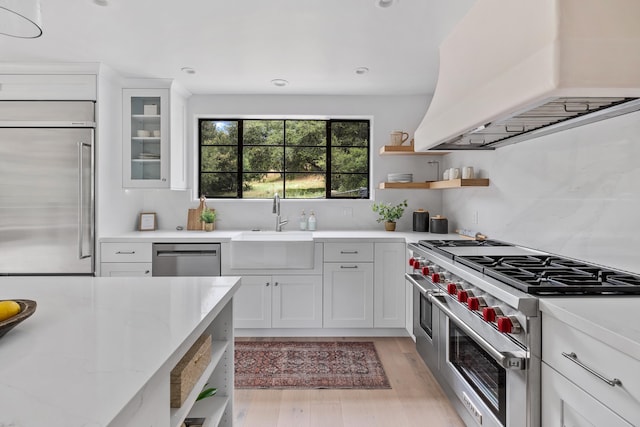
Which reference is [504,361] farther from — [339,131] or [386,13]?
[339,131]

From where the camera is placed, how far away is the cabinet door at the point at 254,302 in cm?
327

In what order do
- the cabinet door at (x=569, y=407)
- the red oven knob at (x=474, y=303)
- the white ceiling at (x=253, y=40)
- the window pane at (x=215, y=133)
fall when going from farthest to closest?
the window pane at (x=215, y=133) < the white ceiling at (x=253, y=40) < the red oven knob at (x=474, y=303) < the cabinet door at (x=569, y=407)

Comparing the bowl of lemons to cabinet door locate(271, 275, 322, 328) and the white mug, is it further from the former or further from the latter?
the white mug

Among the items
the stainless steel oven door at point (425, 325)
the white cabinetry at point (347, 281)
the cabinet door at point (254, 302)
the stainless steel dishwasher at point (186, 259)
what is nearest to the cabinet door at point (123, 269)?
the stainless steel dishwasher at point (186, 259)

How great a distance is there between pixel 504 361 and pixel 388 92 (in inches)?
120

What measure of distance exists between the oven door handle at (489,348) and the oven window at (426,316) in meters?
0.29

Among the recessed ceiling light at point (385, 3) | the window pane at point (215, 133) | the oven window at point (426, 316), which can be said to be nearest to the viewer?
the recessed ceiling light at point (385, 3)

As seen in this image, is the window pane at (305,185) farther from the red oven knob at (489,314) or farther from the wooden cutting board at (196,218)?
the red oven knob at (489,314)

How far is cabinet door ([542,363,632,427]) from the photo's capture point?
1.02m

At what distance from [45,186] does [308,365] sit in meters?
2.60

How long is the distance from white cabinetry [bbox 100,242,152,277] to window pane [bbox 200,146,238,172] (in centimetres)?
117

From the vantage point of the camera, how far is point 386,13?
2254mm

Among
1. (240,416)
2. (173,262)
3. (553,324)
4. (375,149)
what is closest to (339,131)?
(375,149)

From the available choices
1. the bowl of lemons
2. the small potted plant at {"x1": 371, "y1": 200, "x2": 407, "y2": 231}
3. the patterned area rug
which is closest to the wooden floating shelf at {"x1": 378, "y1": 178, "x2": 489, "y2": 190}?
the small potted plant at {"x1": 371, "y1": 200, "x2": 407, "y2": 231}
